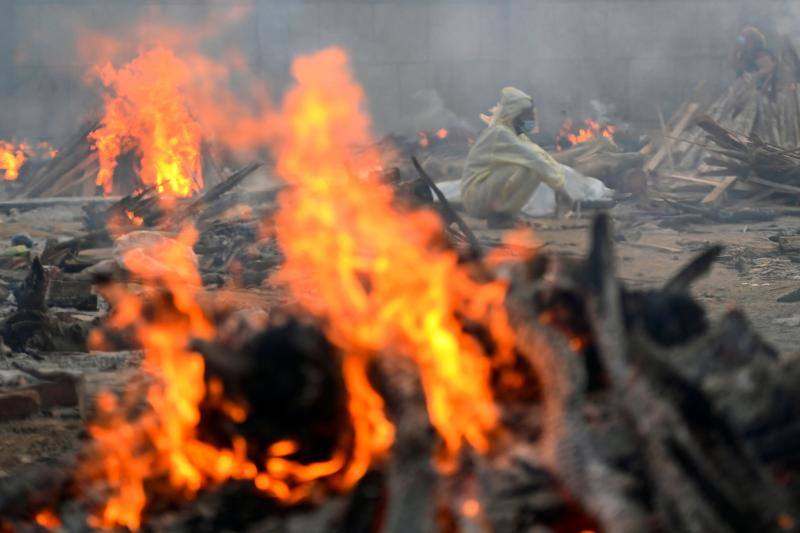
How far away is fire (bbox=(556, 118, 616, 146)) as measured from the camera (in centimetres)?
1817

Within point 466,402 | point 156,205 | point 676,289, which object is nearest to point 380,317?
point 466,402

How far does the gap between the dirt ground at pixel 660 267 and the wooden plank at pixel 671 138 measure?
308 cm

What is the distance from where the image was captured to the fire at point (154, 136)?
51.8 ft

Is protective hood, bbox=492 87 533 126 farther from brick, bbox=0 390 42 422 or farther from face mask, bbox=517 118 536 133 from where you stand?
brick, bbox=0 390 42 422

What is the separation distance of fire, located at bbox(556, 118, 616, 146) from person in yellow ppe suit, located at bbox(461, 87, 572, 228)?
212 inches

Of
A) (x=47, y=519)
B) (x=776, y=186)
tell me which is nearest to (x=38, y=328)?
(x=47, y=519)

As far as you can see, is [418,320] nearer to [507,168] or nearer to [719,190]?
[507,168]

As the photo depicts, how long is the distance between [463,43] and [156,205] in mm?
10287

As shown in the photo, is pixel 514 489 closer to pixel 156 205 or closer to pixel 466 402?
pixel 466 402

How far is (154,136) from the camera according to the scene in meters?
15.9

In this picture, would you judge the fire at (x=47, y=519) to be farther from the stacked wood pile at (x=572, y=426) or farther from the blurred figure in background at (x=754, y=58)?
the blurred figure in background at (x=754, y=58)

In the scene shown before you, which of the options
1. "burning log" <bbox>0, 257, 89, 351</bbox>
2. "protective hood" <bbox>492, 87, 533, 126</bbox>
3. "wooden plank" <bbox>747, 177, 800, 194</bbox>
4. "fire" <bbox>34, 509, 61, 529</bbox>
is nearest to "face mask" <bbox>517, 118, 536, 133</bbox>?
"protective hood" <bbox>492, 87, 533, 126</bbox>

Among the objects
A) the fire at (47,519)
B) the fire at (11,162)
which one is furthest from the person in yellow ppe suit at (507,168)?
the fire at (47,519)

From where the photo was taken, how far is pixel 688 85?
67.6ft
